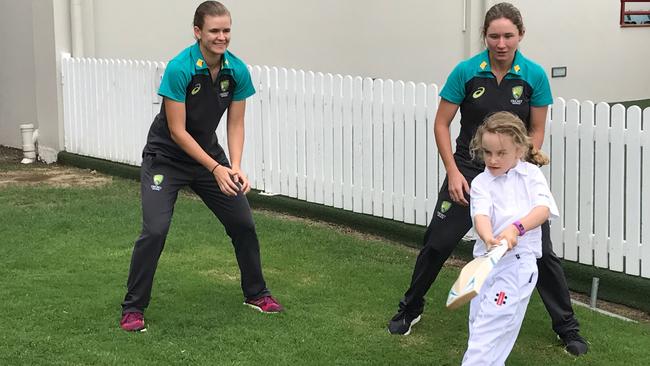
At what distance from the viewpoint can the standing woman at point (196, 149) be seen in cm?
503

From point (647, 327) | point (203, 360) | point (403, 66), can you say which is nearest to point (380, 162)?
point (647, 327)

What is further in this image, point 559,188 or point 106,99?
point 106,99

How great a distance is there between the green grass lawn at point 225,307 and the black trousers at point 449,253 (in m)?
0.22

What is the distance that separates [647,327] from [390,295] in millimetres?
1586

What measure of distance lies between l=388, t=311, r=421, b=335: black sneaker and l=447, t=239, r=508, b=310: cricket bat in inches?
51.2

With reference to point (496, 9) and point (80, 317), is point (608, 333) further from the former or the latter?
point (80, 317)

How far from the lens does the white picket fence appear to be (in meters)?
6.09

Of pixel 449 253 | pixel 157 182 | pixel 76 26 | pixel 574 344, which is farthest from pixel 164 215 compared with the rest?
pixel 76 26

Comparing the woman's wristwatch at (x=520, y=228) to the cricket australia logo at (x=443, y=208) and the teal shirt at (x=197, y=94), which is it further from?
the teal shirt at (x=197, y=94)

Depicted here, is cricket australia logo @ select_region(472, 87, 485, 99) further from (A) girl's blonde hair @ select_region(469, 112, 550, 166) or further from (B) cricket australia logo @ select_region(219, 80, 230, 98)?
(B) cricket australia logo @ select_region(219, 80, 230, 98)

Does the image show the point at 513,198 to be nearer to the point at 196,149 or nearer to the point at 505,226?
the point at 505,226

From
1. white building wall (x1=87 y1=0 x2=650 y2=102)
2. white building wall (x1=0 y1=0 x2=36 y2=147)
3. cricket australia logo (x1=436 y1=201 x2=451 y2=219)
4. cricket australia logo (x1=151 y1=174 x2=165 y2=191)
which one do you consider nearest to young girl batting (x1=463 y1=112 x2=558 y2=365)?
cricket australia logo (x1=436 y1=201 x2=451 y2=219)

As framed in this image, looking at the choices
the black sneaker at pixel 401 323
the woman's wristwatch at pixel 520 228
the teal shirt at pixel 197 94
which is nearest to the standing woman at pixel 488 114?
the black sneaker at pixel 401 323

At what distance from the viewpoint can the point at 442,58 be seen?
14422 millimetres
